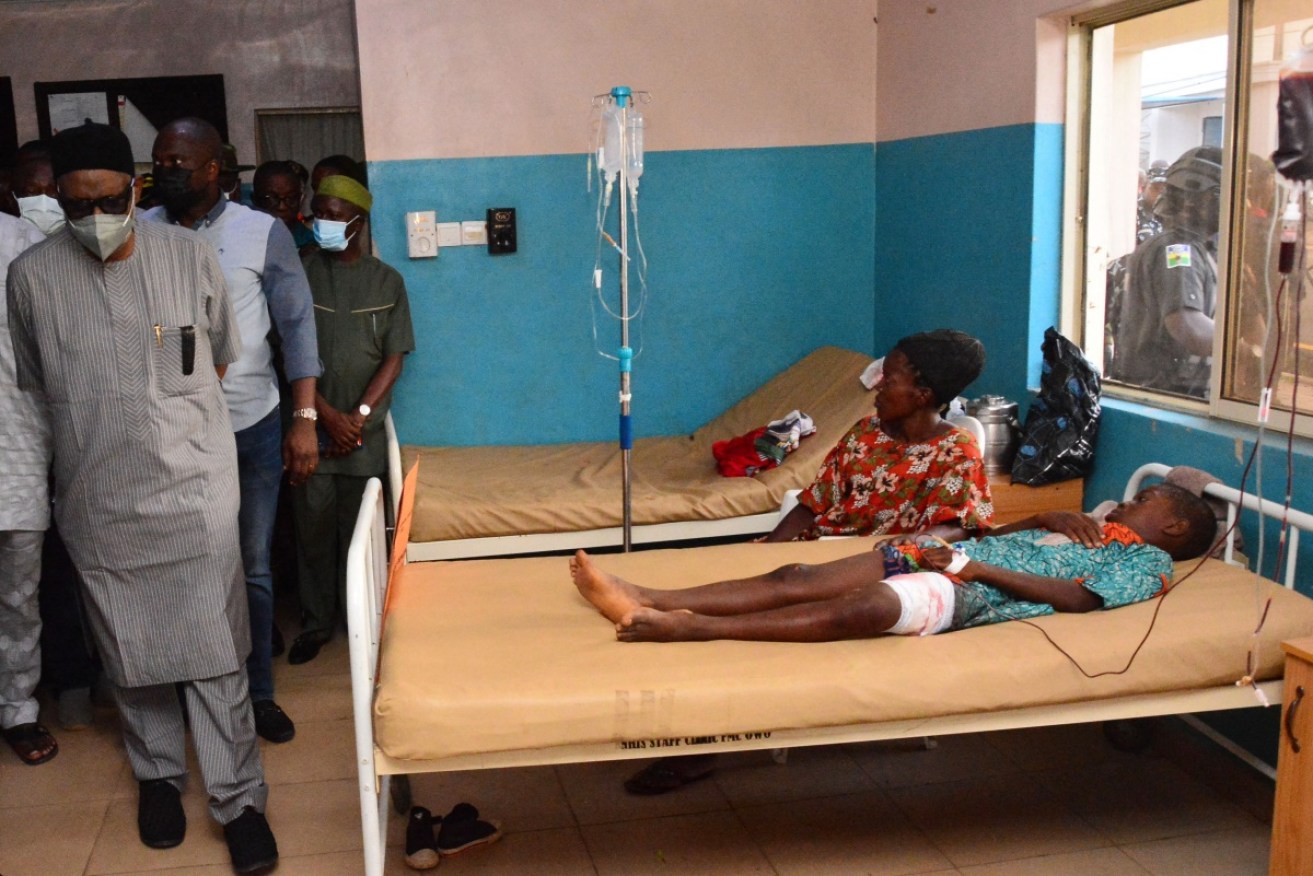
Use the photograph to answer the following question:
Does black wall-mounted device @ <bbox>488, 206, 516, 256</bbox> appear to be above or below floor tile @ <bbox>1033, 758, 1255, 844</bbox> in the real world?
above

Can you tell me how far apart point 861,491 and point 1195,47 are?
5.37 feet

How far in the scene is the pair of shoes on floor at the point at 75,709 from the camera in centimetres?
347

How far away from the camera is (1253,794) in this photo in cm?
297

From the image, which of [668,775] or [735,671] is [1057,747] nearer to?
[668,775]

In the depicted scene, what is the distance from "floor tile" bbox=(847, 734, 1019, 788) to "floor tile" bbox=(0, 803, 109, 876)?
6.39 ft

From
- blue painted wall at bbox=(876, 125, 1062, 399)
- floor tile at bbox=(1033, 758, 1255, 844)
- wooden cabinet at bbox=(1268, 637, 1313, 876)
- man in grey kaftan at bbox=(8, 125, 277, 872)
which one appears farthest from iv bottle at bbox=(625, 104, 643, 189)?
wooden cabinet at bbox=(1268, 637, 1313, 876)

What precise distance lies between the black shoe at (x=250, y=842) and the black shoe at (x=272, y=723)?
59 cm

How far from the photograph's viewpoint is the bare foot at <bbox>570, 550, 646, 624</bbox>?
259cm

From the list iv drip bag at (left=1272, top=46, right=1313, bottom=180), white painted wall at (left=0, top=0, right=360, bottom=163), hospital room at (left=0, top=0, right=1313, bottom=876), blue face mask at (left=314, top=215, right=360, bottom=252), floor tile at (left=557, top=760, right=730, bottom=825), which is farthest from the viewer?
white painted wall at (left=0, top=0, right=360, bottom=163)

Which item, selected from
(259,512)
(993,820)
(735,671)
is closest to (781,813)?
(993,820)

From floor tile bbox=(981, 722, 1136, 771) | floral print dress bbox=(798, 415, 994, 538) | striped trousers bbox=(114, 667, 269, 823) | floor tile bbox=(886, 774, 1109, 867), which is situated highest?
floral print dress bbox=(798, 415, 994, 538)

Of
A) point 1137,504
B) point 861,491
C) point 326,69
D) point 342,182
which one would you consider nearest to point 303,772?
point 861,491

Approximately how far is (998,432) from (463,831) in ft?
6.88

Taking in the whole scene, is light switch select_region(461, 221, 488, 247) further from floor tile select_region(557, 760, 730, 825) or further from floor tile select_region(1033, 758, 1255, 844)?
floor tile select_region(1033, 758, 1255, 844)
